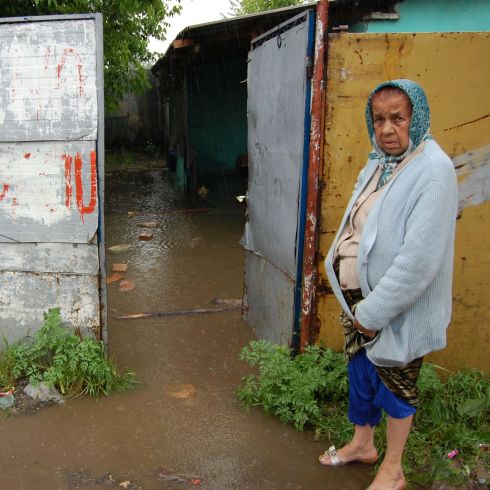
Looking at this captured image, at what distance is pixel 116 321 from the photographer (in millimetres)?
4531

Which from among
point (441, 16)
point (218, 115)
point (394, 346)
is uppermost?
point (441, 16)

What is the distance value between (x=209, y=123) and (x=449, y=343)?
32.6ft

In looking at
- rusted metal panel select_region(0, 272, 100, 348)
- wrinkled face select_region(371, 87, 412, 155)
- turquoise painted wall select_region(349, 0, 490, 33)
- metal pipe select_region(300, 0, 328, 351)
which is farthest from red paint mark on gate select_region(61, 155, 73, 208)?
turquoise painted wall select_region(349, 0, 490, 33)

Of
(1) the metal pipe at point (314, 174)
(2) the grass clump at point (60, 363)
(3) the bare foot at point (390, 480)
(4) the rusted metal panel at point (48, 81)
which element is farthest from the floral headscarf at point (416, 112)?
(2) the grass clump at point (60, 363)

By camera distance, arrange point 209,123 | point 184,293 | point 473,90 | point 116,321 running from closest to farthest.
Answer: point 473,90
point 116,321
point 184,293
point 209,123

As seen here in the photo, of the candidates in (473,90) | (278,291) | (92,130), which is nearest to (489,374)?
(278,291)

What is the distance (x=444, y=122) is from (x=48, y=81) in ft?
7.85

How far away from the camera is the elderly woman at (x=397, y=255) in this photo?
1.91 metres

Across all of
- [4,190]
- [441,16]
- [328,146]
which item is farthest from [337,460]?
[441,16]

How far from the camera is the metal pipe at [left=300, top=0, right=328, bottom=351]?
2.89 meters

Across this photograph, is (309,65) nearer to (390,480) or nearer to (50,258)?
(50,258)

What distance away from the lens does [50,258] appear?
11.0 feet

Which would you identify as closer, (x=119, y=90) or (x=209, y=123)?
(x=119, y=90)

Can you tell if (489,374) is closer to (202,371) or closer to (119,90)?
(202,371)
